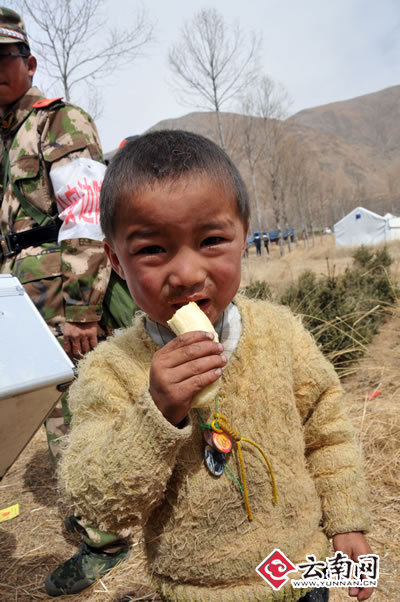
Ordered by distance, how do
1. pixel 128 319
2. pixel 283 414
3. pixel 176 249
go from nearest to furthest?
pixel 176 249, pixel 283 414, pixel 128 319

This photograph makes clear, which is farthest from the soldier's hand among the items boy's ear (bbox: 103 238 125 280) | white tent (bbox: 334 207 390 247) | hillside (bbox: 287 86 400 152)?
hillside (bbox: 287 86 400 152)

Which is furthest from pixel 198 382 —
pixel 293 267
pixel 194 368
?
pixel 293 267

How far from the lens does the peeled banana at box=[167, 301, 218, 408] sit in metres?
0.85

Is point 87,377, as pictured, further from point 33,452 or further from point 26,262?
point 33,452

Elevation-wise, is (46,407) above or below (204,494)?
above

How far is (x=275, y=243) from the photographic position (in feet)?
155

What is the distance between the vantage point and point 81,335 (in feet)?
7.02

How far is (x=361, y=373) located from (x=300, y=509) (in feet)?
12.5

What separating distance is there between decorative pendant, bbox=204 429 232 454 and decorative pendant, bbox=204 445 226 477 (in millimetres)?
20

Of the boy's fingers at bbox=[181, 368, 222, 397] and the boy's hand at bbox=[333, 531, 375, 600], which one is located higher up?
the boy's fingers at bbox=[181, 368, 222, 397]

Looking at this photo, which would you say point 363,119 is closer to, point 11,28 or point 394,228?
point 394,228

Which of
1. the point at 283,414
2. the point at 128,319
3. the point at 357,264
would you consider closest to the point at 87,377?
the point at 283,414

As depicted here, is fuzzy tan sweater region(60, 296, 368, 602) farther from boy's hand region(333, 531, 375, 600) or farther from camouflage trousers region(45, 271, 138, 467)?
camouflage trousers region(45, 271, 138, 467)

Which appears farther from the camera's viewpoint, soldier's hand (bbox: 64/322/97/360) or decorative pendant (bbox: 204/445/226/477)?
soldier's hand (bbox: 64/322/97/360)
